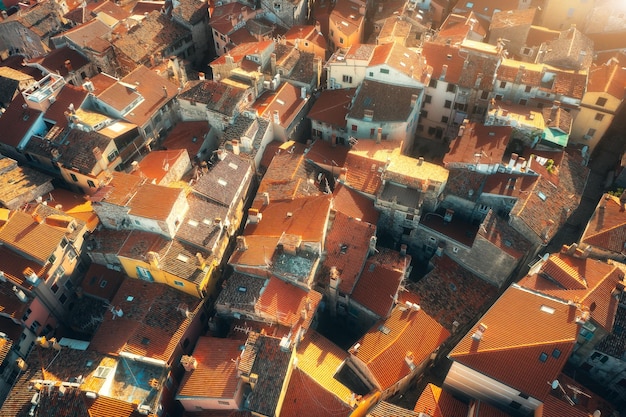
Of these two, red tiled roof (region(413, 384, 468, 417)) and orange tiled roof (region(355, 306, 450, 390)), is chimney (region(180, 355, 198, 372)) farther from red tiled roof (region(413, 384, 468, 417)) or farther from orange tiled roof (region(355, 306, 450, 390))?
red tiled roof (region(413, 384, 468, 417))

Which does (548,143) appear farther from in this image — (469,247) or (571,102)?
(469,247)

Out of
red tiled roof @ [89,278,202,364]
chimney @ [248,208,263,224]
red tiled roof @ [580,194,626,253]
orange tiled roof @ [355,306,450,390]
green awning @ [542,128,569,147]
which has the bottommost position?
red tiled roof @ [89,278,202,364]

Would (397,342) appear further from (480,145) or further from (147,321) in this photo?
(480,145)

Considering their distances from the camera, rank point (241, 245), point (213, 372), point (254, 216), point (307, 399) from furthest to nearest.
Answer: point (254, 216), point (241, 245), point (213, 372), point (307, 399)

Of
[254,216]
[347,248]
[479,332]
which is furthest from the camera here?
[254,216]

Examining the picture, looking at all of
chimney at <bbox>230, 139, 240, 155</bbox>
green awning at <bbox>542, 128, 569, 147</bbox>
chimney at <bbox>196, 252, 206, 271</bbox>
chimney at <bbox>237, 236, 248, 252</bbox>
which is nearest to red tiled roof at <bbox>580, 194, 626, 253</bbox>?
green awning at <bbox>542, 128, 569, 147</bbox>

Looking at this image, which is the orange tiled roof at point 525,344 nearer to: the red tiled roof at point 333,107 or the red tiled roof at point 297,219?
the red tiled roof at point 297,219

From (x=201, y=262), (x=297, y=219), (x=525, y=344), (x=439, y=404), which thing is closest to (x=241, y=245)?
(x=201, y=262)
